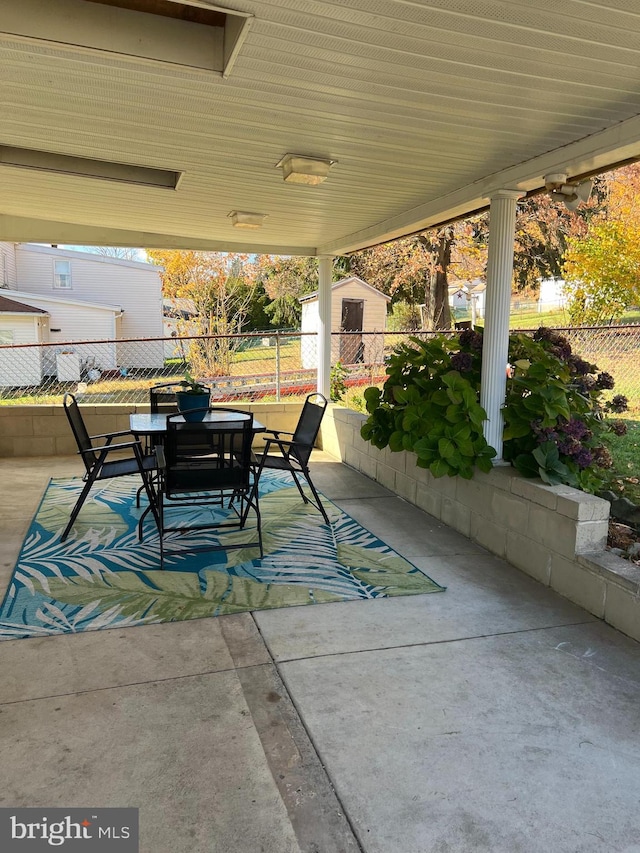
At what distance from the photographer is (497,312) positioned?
3.85m

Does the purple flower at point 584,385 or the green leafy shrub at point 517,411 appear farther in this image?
the purple flower at point 584,385

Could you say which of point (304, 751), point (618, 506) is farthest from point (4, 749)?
point (618, 506)

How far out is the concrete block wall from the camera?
6.53 metres

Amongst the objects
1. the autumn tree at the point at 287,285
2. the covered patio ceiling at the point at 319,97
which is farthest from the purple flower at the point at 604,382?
the autumn tree at the point at 287,285

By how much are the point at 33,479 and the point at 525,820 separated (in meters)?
5.01

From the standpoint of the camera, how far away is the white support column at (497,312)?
12.5ft

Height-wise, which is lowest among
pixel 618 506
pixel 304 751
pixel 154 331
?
pixel 304 751

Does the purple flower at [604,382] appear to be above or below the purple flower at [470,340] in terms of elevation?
below

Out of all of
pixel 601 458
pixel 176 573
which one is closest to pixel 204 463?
pixel 176 573

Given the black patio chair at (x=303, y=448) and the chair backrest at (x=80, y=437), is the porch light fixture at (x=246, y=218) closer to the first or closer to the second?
the black patio chair at (x=303, y=448)

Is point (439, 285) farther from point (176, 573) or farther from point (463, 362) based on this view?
point (176, 573)

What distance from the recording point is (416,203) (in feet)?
15.3

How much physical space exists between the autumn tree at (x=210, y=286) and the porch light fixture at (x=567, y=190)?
9352 mm

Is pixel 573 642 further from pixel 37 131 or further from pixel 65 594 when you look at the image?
pixel 37 131
